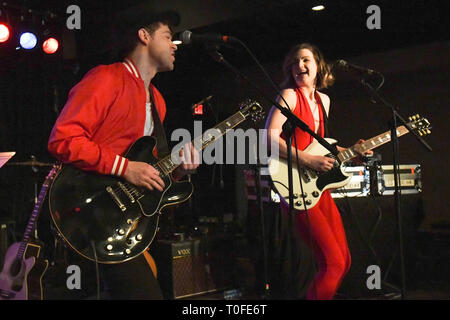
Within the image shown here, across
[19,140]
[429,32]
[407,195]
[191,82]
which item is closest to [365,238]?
[407,195]

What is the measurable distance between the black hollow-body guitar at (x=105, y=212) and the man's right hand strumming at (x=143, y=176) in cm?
4

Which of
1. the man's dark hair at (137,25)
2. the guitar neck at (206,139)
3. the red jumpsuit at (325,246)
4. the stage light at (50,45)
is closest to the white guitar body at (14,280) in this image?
the guitar neck at (206,139)

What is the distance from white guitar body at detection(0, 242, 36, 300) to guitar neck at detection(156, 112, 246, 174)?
149cm

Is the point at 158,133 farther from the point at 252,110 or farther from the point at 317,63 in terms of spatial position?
the point at 317,63

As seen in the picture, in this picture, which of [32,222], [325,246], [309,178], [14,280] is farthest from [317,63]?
[14,280]

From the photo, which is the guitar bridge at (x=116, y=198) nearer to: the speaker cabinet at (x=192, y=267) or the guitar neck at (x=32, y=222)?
the guitar neck at (x=32, y=222)

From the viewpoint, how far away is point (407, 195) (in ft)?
14.6

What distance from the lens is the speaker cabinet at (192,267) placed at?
13.8ft

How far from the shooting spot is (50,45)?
16.4 ft

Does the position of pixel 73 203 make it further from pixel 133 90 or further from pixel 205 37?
pixel 205 37

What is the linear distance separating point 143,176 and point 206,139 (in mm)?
551

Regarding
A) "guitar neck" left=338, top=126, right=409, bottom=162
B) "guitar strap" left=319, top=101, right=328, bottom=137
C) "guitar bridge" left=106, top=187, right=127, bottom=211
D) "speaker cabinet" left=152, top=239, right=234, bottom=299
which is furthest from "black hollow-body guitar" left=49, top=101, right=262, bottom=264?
"speaker cabinet" left=152, top=239, right=234, bottom=299

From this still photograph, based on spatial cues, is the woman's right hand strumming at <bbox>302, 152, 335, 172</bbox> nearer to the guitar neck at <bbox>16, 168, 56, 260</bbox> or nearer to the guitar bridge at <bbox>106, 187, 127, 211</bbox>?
the guitar bridge at <bbox>106, 187, 127, 211</bbox>

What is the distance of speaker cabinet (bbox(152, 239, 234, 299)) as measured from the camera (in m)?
4.22
